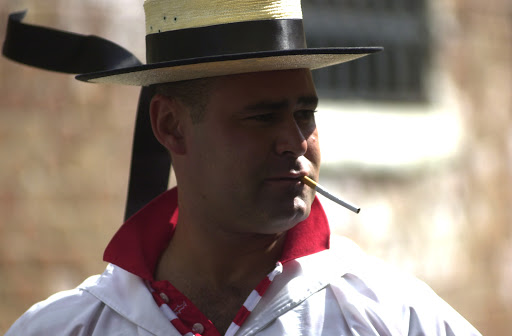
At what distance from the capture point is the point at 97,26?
18.9ft

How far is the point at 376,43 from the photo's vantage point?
756 cm

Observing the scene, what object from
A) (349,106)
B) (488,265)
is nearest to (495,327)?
(488,265)

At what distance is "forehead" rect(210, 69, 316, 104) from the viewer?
106 inches

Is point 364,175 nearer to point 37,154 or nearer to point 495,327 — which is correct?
point 495,327

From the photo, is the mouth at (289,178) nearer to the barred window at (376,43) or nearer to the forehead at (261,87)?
the forehead at (261,87)

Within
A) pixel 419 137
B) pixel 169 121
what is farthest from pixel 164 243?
pixel 419 137

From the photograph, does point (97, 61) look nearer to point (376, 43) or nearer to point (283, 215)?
point (283, 215)

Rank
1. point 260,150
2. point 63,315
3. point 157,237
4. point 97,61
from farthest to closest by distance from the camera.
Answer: point 97,61 → point 157,237 → point 63,315 → point 260,150

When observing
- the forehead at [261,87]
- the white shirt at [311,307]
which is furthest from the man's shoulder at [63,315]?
the forehead at [261,87]

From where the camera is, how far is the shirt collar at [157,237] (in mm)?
2875

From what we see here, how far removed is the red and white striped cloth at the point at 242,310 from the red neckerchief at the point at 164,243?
1.0 inches

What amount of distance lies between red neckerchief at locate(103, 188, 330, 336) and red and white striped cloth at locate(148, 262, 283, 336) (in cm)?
3

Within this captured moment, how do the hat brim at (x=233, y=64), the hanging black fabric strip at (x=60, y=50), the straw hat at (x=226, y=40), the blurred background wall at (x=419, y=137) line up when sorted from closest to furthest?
the hat brim at (x=233, y=64) < the straw hat at (x=226, y=40) < the hanging black fabric strip at (x=60, y=50) < the blurred background wall at (x=419, y=137)

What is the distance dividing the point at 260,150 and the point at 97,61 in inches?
33.9
